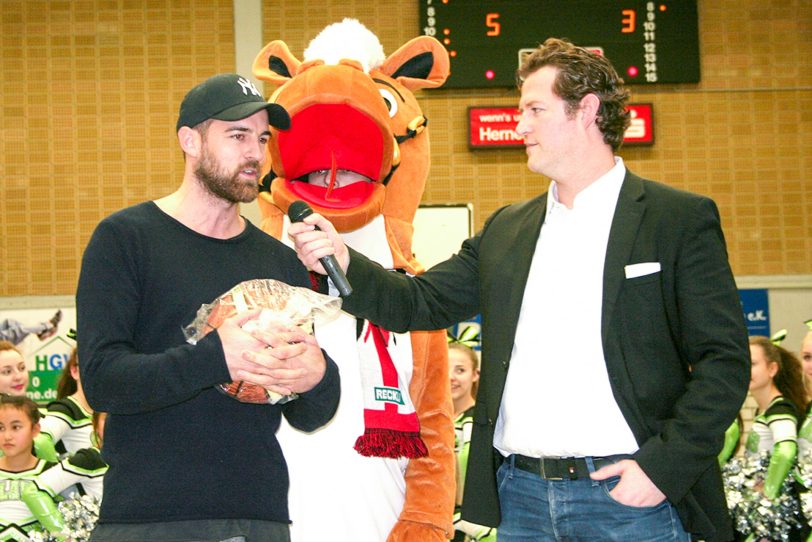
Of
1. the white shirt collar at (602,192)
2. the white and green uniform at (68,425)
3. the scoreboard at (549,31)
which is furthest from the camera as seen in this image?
the scoreboard at (549,31)

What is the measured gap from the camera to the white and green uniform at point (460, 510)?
4.48 metres

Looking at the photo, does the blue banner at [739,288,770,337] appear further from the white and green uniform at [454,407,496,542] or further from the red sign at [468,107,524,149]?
the white and green uniform at [454,407,496,542]

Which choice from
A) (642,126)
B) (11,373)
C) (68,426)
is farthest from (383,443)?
(642,126)

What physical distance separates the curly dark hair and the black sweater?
1.03m

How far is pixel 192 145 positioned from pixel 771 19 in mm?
6911

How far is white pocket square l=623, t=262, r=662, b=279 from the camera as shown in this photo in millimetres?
2371

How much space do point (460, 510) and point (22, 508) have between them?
2.14 metres

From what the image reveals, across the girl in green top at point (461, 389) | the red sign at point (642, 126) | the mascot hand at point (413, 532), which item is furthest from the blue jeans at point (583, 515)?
the red sign at point (642, 126)

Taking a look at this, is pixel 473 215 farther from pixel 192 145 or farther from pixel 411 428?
pixel 192 145

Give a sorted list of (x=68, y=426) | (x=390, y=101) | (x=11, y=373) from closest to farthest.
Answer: (x=390, y=101) → (x=68, y=426) → (x=11, y=373)

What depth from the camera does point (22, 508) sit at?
4.77 m

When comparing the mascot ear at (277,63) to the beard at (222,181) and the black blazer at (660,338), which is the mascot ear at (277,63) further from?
the beard at (222,181)

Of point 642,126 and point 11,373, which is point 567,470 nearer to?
point 11,373

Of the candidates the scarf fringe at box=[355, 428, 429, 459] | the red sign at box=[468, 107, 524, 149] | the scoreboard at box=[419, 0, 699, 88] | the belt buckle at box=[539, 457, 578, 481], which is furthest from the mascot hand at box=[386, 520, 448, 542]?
the red sign at box=[468, 107, 524, 149]
